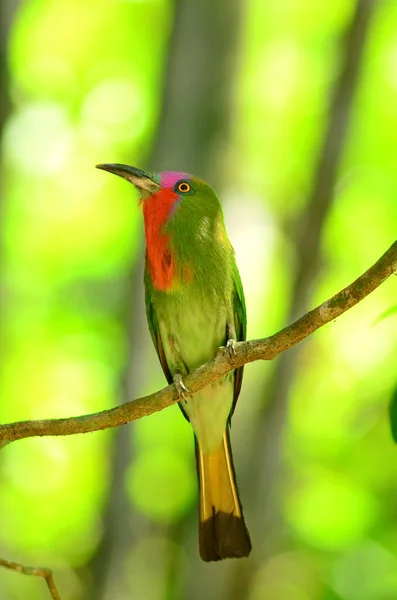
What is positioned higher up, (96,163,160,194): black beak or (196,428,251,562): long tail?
(96,163,160,194): black beak

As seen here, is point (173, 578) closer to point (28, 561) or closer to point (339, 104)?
point (28, 561)

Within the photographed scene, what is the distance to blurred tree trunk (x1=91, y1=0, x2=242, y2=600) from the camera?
5.23 metres

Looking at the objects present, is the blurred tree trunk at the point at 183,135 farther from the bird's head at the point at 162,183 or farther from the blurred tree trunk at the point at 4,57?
the bird's head at the point at 162,183

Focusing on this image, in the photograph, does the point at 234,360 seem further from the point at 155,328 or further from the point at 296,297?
the point at 296,297

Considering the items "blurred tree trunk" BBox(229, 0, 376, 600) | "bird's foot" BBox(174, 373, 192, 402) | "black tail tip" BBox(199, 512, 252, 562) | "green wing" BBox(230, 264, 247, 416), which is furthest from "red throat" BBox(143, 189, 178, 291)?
"blurred tree trunk" BBox(229, 0, 376, 600)

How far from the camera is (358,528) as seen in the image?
670cm

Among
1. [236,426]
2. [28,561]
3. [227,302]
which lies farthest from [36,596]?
[227,302]

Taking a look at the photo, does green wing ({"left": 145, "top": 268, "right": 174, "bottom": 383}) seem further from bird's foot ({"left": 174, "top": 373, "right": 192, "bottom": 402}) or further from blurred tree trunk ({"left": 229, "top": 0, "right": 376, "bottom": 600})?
blurred tree trunk ({"left": 229, "top": 0, "right": 376, "bottom": 600})

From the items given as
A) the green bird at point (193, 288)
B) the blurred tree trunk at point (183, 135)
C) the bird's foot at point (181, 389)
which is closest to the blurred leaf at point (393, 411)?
the bird's foot at point (181, 389)

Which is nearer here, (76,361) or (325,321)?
(325,321)

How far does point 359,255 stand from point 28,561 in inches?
154

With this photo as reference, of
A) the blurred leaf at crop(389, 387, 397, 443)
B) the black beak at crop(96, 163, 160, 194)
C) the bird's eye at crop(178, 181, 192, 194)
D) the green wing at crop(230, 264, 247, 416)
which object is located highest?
the black beak at crop(96, 163, 160, 194)

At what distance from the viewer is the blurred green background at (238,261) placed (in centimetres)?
519

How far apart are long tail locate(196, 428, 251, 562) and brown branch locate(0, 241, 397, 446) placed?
90cm
